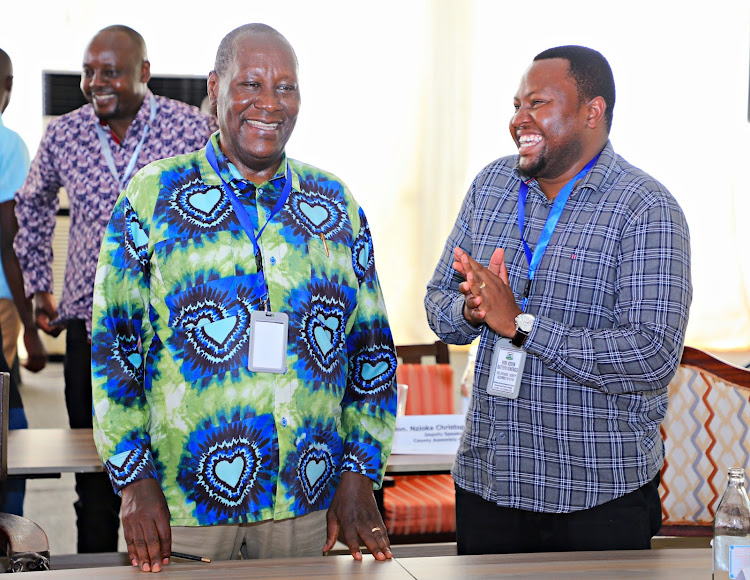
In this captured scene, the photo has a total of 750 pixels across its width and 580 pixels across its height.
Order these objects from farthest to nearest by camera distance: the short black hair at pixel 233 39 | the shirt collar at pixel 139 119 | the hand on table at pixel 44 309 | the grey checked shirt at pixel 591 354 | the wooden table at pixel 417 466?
the hand on table at pixel 44 309 < the shirt collar at pixel 139 119 < the wooden table at pixel 417 466 < the grey checked shirt at pixel 591 354 < the short black hair at pixel 233 39

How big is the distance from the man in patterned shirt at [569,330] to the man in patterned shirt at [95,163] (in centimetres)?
215

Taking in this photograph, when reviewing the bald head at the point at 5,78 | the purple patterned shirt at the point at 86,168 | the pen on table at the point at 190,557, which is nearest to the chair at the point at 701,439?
the pen on table at the point at 190,557

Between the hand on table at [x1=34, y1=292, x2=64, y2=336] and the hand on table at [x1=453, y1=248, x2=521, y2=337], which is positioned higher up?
the hand on table at [x1=453, y1=248, x2=521, y2=337]

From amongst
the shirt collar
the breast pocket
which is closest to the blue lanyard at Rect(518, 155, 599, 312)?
the breast pocket

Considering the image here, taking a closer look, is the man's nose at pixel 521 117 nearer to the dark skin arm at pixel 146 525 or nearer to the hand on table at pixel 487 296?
the hand on table at pixel 487 296

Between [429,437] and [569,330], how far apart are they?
1241 millimetres

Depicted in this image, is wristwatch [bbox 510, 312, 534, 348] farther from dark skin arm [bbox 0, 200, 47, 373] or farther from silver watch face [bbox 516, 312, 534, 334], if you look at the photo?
dark skin arm [bbox 0, 200, 47, 373]

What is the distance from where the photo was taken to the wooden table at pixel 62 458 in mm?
2830

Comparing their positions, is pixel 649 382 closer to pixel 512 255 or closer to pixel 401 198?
pixel 512 255

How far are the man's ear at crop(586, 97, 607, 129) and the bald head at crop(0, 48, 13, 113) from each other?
3.91m

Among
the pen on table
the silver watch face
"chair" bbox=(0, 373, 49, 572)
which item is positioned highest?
the silver watch face

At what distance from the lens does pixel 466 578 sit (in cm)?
172

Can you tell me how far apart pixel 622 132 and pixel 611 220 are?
3.97 metres

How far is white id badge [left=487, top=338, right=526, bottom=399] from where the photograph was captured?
2139mm
